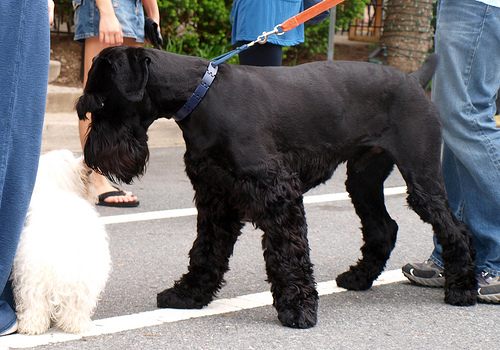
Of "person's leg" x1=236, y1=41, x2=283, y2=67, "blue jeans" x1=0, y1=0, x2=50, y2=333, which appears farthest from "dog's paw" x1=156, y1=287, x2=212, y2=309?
"person's leg" x1=236, y1=41, x2=283, y2=67

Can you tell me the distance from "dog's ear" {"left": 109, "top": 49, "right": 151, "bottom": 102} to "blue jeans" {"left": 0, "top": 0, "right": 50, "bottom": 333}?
29cm

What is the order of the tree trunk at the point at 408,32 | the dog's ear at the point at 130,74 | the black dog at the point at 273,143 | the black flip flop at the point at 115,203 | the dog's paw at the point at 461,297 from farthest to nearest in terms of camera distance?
the tree trunk at the point at 408,32 < the black flip flop at the point at 115,203 < the dog's paw at the point at 461,297 < the black dog at the point at 273,143 < the dog's ear at the point at 130,74

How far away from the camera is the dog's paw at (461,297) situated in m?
3.65

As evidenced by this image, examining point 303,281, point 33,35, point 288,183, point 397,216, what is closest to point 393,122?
point 288,183

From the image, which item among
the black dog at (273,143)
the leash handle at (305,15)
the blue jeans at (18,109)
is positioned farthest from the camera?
the leash handle at (305,15)

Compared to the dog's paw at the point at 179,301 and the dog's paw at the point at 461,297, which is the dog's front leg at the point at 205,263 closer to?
the dog's paw at the point at 179,301

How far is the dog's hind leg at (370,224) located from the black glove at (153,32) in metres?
1.96

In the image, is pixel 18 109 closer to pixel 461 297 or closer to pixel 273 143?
pixel 273 143

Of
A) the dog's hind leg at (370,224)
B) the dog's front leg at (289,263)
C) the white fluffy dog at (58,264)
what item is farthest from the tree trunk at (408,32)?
the white fluffy dog at (58,264)

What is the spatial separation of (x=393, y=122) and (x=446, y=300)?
993mm

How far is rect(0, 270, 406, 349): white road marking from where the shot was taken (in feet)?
9.47

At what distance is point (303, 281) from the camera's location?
324 cm

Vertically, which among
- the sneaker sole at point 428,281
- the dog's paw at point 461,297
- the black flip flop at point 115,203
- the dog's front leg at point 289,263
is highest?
the dog's front leg at point 289,263

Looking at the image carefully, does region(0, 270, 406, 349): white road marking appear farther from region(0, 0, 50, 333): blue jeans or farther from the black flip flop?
the black flip flop
